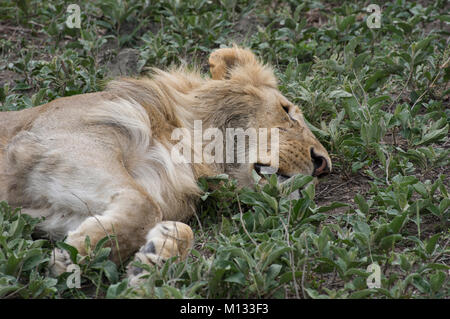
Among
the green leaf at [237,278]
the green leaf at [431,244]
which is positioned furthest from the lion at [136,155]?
the green leaf at [431,244]

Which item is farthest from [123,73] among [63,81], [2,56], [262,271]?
[262,271]

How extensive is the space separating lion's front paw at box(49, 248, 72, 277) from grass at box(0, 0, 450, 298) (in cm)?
5

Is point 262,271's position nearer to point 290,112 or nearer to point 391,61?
point 290,112

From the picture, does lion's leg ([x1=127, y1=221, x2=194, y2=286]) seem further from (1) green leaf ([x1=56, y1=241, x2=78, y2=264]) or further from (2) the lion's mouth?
(2) the lion's mouth

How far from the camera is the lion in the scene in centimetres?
332

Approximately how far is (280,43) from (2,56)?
7.82ft

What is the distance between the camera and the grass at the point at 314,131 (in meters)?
3.05

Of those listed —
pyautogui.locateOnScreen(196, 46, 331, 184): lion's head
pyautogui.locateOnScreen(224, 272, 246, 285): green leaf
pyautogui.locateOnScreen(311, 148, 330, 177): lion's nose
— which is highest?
pyautogui.locateOnScreen(196, 46, 331, 184): lion's head

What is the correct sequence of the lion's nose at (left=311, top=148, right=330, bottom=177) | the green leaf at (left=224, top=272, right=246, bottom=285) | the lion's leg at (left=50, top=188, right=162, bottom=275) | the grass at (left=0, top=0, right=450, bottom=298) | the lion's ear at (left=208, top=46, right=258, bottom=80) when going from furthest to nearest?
the lion's ear at (left=208, top=46, right=258, bottom=80) < the lion's nose at (left=311, top=148, right=330, bottom=177) < the lion's leg at (left=50, top=188, right=162, bottom=275) < the grass at (left=0, top=0, right=450, bottom=298) < the green leaf at (left=224, top=272, right=246, bottom=285)

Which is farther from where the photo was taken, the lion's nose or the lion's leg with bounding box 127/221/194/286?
the lion's nose

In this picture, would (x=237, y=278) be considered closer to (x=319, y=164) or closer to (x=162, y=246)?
(x=162, y=246)

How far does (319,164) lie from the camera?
4262 mm

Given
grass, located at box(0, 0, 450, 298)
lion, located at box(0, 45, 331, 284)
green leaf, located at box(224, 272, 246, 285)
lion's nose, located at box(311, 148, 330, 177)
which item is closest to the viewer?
green leaf, located at box(224, 272, 246, 285)

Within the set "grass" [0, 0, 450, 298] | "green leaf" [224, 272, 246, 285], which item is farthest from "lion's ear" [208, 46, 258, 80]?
"green leaf" [224, 272, 246, 285]
